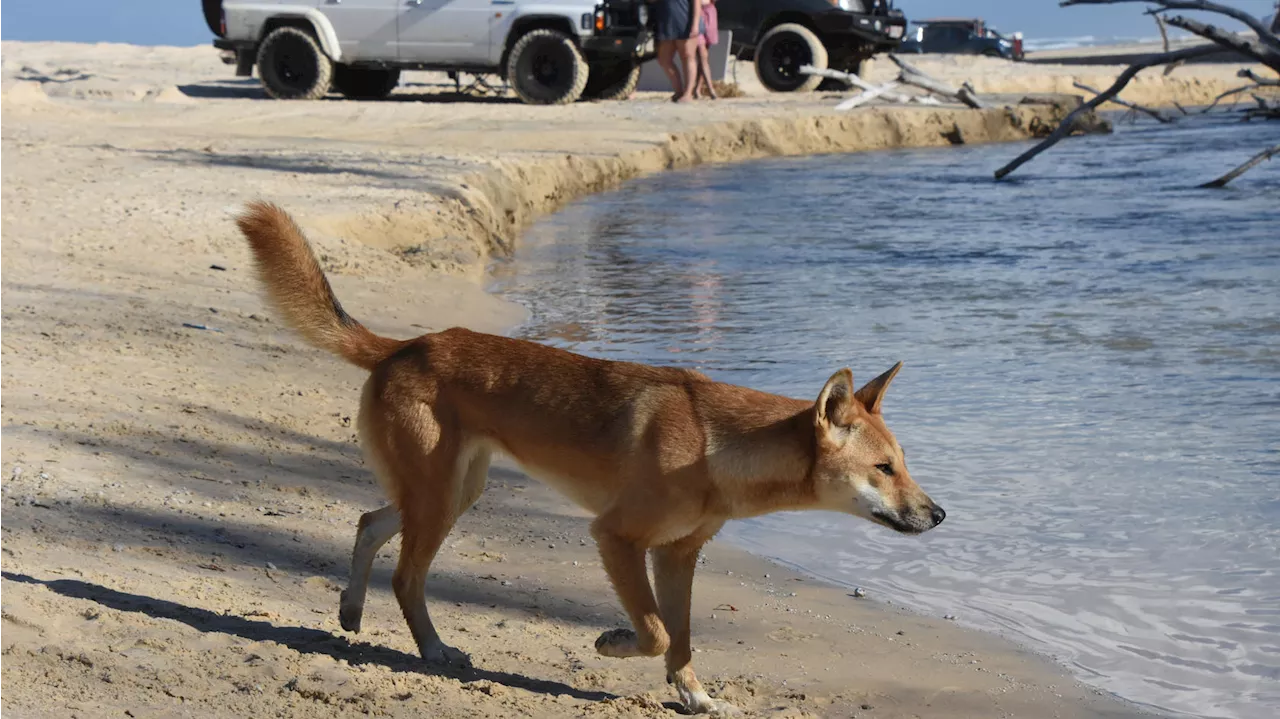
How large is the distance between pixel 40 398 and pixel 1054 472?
14.7 feet

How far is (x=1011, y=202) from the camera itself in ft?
59.1

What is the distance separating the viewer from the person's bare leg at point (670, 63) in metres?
22.5

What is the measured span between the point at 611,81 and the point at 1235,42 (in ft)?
48.7

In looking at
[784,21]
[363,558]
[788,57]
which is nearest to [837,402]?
[363,558]

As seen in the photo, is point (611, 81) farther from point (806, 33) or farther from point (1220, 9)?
point (1220, 9)

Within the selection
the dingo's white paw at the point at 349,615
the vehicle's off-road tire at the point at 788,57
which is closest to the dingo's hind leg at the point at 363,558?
the dingo's white paw at the point at 349,615

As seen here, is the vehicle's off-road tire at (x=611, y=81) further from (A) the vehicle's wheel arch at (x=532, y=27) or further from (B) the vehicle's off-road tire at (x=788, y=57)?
(B) the vehicle's off-road tire at (x=788, y=57)

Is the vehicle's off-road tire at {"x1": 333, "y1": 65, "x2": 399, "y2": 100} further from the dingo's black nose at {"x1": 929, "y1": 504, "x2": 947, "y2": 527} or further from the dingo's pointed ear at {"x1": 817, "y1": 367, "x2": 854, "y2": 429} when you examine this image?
the dingo's black nose at {"x1": 929, "y1": 504, "x2": 947, "y2": 527}

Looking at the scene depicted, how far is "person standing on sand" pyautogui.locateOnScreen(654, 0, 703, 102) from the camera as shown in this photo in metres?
21.6

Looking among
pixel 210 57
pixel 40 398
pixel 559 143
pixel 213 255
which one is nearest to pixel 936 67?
pixel 210 57

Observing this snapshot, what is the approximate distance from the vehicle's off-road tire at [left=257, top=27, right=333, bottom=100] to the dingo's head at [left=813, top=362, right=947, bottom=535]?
19.0 m

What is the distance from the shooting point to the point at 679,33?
21.9 meters

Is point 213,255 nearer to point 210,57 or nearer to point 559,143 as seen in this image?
point 559,143

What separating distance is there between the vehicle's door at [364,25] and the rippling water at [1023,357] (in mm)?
5382
